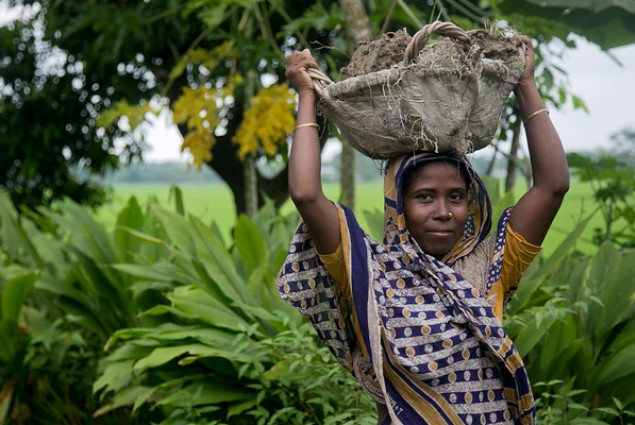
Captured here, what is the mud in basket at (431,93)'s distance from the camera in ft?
8.91

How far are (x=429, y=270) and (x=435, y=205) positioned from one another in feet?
0.59

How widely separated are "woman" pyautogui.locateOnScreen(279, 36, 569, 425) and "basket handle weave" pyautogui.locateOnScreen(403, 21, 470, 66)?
240mm

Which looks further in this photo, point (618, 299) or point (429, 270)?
point (618, 299)

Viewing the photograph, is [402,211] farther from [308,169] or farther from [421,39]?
[421,39]

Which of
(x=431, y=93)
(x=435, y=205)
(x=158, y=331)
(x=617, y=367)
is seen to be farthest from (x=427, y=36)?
(x=158, y=331)

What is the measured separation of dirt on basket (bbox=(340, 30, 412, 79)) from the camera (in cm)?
283

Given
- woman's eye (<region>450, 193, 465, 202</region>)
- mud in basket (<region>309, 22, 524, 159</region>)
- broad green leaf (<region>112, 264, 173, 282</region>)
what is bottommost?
broad green leaf (<region>112, 264, 173, 282</region>)

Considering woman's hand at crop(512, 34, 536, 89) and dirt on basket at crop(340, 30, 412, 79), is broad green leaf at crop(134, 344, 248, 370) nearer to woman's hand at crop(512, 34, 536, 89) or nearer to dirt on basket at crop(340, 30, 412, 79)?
dirt on basket at crop(340, 30, 412, 79)

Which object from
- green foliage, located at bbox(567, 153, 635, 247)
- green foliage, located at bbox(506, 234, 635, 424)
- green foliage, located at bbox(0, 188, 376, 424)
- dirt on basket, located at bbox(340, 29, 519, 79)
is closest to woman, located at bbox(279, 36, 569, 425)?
dirt on basket, located at bbox(340, 29, 519, 79)

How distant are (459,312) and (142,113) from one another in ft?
14.6

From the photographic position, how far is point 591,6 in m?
4.52

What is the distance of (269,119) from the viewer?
627 centimetres

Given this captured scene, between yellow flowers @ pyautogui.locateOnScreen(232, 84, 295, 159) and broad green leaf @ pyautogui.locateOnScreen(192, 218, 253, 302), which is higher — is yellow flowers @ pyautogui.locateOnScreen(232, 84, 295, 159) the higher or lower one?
the higher one

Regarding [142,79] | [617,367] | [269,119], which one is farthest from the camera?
[142,79]
